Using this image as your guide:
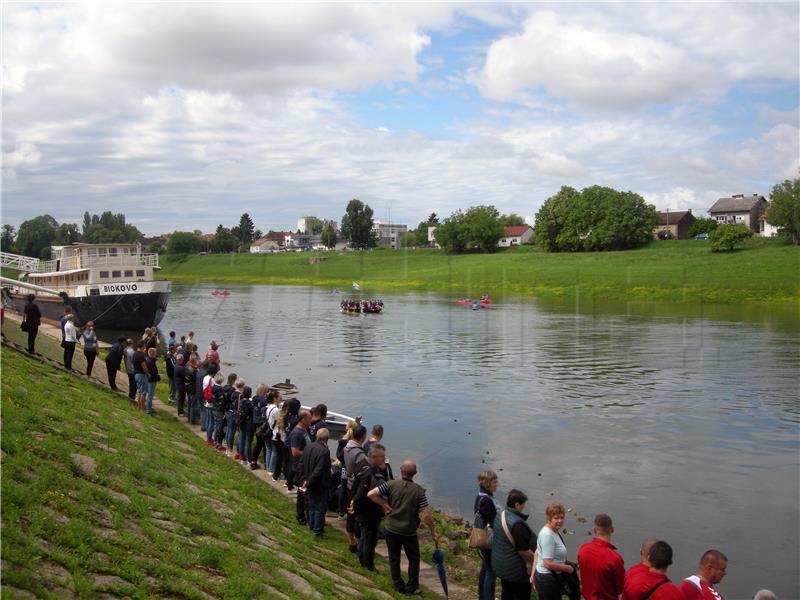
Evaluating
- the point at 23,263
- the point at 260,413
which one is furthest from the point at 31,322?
the point at 23,263

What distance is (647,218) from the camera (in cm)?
12362

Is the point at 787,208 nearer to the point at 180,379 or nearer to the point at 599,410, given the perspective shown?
the point at 599,410

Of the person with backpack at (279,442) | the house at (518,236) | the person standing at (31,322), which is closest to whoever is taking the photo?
the person with backpack at (279,442)

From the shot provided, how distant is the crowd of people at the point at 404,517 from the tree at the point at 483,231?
135 meters

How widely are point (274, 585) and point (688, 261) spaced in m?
97.3

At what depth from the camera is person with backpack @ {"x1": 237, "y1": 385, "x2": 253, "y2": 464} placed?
15445 mm

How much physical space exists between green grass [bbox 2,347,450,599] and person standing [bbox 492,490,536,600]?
6.75ft

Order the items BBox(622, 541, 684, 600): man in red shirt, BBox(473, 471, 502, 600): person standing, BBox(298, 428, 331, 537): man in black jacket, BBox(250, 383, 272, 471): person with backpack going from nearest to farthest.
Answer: BBox(622, 541, 684, 600): man in red shirt, BBox(473, 471, 502, 600): person standing, BBox(298, 428, 331, 537): man in black jacket, BBox(250, 383, 272, 471): person with backpack

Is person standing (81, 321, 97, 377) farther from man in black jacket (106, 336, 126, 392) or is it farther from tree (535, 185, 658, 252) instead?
tree (535, 185, 658, 252)

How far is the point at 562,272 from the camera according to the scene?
330 ft

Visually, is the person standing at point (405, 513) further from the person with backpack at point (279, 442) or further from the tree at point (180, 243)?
the tree at point (180, 243)

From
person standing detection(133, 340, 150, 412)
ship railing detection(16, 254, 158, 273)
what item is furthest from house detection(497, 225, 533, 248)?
person standing detection(133, 340, 150, 412)

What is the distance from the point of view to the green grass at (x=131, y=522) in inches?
273

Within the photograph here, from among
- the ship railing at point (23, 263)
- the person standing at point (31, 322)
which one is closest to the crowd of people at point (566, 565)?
the person standing at point (31, 322)
